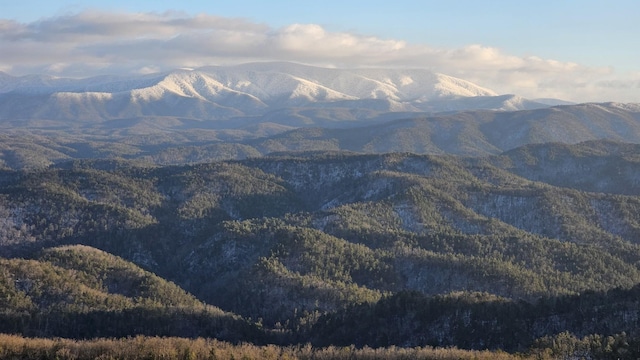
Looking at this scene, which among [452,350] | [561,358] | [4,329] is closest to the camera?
[561,358]

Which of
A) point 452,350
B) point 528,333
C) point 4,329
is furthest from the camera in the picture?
point 4,329

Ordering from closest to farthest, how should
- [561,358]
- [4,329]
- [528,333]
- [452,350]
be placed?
[561,358]
[452,350]
[528,333]
[4,329]

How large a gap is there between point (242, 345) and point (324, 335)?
79.7 feet

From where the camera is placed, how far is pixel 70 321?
18825 cm

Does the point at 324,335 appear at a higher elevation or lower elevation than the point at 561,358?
lower

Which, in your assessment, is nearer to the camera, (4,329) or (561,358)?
(561,358)

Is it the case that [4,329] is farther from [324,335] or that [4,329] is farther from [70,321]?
[324,335]

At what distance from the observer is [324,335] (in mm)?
184875

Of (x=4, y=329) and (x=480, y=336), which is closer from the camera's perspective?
(x=480, y=336)

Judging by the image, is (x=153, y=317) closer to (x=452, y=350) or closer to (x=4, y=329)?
(x=4, y=329)

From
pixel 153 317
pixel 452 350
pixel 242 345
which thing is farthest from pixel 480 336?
pixel 153 317

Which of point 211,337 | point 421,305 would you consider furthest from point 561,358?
point 211,337

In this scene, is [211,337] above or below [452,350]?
Result: below

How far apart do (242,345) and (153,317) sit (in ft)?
110
